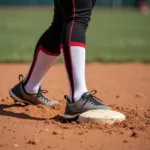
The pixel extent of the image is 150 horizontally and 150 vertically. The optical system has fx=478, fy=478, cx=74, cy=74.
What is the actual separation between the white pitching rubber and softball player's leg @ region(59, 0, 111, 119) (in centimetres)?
6

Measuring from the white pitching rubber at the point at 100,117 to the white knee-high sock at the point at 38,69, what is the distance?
0.63 m

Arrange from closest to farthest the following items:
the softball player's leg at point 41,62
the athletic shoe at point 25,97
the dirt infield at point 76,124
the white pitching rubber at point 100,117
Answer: the dirt infield at point 76,124 → the white pitching rubber at point 100,117 → the softball player's leg at point 41,62 → the athletic shoe at point 25,97

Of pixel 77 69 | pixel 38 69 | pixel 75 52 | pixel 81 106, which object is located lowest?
pixel 81 106

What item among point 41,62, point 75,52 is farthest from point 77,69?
point 41,62

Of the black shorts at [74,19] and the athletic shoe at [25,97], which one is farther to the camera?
the athletic shoe at [25,97]

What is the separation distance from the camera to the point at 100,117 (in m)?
3.18

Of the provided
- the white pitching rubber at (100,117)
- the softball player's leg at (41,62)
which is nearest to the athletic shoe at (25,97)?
the softball player's leg at (41,62)

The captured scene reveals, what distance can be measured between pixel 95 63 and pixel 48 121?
3718mm

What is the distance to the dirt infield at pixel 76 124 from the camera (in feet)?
9.06

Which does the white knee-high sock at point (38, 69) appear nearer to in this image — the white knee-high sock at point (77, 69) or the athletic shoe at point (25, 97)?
the athletic shoe at point (25, 97)

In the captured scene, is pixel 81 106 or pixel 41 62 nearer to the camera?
pixel 81 106

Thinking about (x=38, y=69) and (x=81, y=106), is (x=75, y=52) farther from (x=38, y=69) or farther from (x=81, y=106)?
(x=38, y=69)

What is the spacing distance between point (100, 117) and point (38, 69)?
2.55 ft

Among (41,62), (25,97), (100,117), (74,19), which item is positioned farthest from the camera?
(25,97)
